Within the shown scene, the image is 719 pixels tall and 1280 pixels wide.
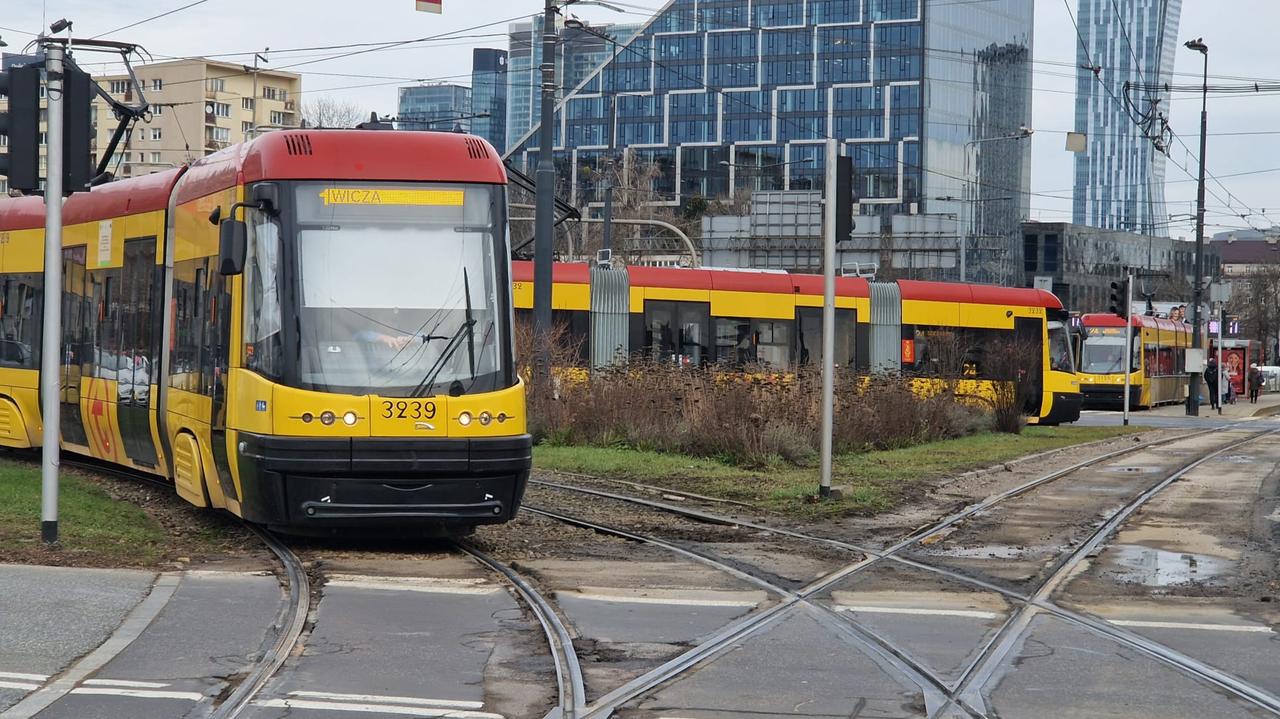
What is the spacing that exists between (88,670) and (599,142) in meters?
113

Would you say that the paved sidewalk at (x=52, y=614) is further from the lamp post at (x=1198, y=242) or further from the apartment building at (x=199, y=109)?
the apartment building at (x=199, y=109)

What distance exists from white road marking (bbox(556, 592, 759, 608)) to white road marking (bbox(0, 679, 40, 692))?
4.03 meters

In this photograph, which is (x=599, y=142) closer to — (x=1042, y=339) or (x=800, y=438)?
(x=1042, y=339)

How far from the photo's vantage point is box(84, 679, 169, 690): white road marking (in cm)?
753

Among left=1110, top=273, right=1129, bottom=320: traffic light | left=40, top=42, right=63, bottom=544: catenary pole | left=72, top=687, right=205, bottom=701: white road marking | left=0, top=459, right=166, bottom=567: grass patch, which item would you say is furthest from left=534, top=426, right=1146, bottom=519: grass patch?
left=1110, top=273, right=1129, bottom=320: traffic light

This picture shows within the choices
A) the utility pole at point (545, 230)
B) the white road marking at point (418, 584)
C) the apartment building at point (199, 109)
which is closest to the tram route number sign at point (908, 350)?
the utility pole at point (545, 230)

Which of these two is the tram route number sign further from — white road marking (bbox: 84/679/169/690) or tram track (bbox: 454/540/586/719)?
white road marking (bbox: 84/679/169/690)

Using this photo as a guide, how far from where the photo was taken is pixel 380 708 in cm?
726

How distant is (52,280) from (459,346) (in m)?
2.96

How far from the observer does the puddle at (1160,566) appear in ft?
40.0

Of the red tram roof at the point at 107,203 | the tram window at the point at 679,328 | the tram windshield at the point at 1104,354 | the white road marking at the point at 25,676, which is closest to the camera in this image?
the white road marking at the point at 25,676

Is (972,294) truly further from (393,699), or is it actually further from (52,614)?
(393,699)

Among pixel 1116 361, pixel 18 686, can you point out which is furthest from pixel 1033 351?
pixel 18 686

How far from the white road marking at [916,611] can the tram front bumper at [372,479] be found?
320 centimetres
